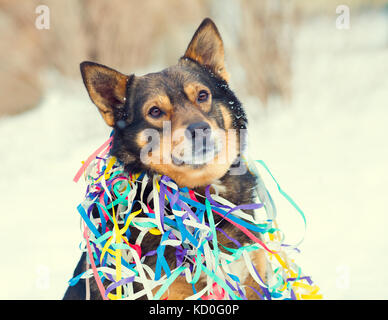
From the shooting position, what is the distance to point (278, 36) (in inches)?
207

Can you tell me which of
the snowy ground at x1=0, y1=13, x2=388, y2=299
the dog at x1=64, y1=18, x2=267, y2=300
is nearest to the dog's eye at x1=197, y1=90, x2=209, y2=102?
the dog at x1=64, y1=18, x2=267, y2=300

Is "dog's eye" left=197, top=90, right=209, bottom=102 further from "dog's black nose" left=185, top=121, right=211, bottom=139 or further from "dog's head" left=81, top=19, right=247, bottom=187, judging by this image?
"dog's black nose" left=185, top=121, right=211, bottom=139

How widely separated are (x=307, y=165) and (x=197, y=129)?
9.30 ft

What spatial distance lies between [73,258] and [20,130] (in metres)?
4.17

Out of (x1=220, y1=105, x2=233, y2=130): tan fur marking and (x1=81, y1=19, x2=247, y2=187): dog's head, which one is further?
(x1=220, y1=105, x2=233, y2=130): tan fur marking

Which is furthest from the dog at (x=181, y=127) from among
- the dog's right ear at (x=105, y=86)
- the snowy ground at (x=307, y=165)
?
the snowy ground at (x=307, y=165)

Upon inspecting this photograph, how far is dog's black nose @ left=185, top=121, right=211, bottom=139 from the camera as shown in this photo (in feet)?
5.29

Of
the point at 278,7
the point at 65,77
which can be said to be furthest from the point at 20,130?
the point at 278,7

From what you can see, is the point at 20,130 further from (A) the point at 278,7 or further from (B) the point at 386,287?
(B) the point at 386,287

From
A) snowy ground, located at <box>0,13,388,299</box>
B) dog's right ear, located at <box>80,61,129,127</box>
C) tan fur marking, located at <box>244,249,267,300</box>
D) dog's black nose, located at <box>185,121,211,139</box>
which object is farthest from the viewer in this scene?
snowy ground, located at <box>0,13,388,299</box>

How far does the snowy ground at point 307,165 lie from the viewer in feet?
9.05

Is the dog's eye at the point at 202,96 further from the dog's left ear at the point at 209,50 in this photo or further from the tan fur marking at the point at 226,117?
the dog's left ear at the point at 209,50

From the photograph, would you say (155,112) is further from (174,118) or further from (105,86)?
(105,86)

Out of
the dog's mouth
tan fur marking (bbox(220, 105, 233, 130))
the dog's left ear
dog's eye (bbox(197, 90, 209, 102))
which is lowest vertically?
the dog's mouth
